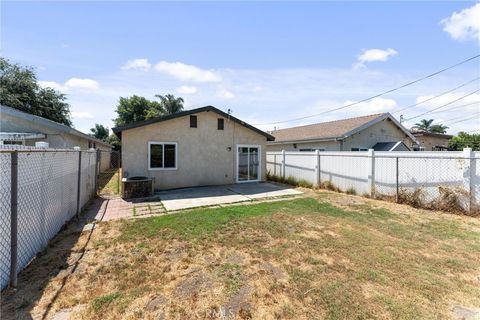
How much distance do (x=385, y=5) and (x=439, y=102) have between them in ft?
56.0

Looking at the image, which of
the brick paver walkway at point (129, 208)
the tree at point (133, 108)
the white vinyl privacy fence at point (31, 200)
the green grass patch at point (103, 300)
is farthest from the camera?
the tree at point (133, 108)

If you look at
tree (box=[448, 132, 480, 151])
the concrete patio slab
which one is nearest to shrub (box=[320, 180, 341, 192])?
the concrete patio slab

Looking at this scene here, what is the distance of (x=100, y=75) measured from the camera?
13.2m

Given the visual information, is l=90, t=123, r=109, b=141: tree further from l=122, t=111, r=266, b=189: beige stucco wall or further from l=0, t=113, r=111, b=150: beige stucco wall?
l=122, t=111, r=266, b=189: beige stucco wall

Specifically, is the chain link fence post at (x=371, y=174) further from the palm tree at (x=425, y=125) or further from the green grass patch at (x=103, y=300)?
the palm tree at (x=425, y=125)

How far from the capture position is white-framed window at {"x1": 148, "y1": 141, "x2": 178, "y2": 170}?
1102 cm

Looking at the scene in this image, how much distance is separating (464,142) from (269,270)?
30.8m

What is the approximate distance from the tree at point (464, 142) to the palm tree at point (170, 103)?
33.0 meters

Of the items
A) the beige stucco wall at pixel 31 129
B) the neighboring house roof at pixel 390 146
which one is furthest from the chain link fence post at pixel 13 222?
the neighboring house roof at pixel 390 146

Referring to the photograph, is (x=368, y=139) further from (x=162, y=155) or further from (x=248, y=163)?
(x=162, y=155)

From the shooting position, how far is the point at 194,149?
39.2 feet

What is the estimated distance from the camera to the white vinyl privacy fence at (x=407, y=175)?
716 centimetres

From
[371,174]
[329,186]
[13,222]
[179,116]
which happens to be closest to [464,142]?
[329,186]

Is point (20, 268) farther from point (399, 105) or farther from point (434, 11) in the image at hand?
point (399, 105)
